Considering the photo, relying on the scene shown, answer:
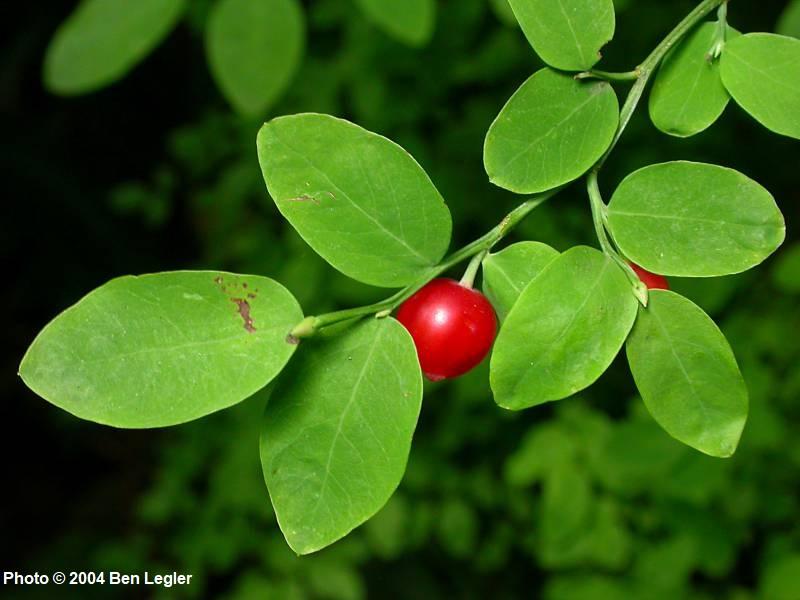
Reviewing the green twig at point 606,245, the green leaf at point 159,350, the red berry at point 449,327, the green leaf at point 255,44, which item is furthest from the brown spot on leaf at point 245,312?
the green leaf at point 255,44

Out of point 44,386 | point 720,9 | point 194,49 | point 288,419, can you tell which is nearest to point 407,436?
point 288,419

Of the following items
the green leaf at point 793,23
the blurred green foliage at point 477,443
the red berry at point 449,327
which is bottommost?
the blurred green foliage at point 477,443

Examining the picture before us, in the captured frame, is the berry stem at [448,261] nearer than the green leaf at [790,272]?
Yes

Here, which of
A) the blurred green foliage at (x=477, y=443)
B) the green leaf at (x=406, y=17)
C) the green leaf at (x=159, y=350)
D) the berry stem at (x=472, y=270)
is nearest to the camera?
the green leaf at (x=159, y=350)

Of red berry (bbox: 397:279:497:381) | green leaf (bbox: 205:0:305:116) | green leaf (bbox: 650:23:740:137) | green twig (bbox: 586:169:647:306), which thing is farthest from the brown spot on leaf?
green leaf (bbox: 205:0:305:116)

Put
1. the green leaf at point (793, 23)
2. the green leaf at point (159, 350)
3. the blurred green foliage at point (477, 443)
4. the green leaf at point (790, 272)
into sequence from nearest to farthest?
the green leaf at point (159, 350), the green leaf at point (793, 23), the green leaf at point (790, 272), the blurred green foliage at point (477, 443)

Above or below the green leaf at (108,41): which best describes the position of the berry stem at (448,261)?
below

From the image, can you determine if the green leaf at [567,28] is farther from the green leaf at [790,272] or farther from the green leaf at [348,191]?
the green leaf at [790,272]
